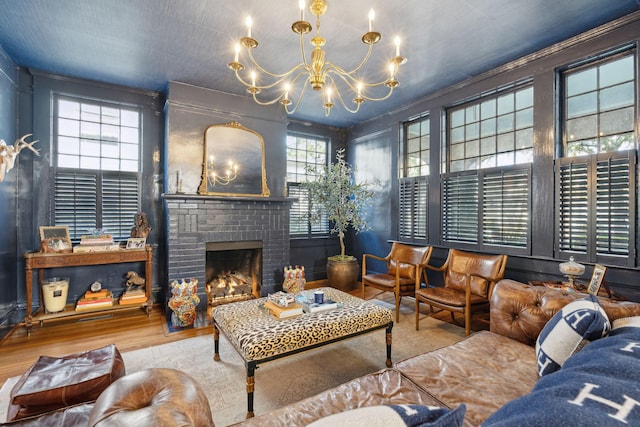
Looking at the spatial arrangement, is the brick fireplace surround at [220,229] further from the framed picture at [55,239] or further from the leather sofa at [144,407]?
the leather sofa at [144,407]

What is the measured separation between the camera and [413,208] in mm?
4598

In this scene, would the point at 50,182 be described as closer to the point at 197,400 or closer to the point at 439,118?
the point at 197,400

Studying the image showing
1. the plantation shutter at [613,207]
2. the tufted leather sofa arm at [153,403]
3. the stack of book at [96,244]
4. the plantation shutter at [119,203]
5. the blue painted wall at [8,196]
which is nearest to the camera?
the tufted leather sofa arm at [153,403]

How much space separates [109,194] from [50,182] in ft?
2.01

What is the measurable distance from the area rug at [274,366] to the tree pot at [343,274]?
1.60 metres

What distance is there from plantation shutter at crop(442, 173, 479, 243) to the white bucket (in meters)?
4.79

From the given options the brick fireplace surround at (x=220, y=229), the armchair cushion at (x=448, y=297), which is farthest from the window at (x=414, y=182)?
the brick fireplace surround at (x=220, y=229)

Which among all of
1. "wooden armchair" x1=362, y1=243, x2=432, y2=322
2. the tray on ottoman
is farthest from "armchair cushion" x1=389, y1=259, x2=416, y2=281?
the tray on ottoman

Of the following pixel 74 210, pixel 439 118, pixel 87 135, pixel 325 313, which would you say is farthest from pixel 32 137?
pixel 439 118

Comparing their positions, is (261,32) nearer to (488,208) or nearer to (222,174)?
(222,174)

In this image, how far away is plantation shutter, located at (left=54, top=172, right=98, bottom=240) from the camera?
12.2 ft

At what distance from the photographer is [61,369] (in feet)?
5.50

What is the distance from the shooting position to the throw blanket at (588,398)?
1.80ft

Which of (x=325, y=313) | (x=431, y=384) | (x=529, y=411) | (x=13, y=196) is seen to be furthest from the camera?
(x=13, y=196)
